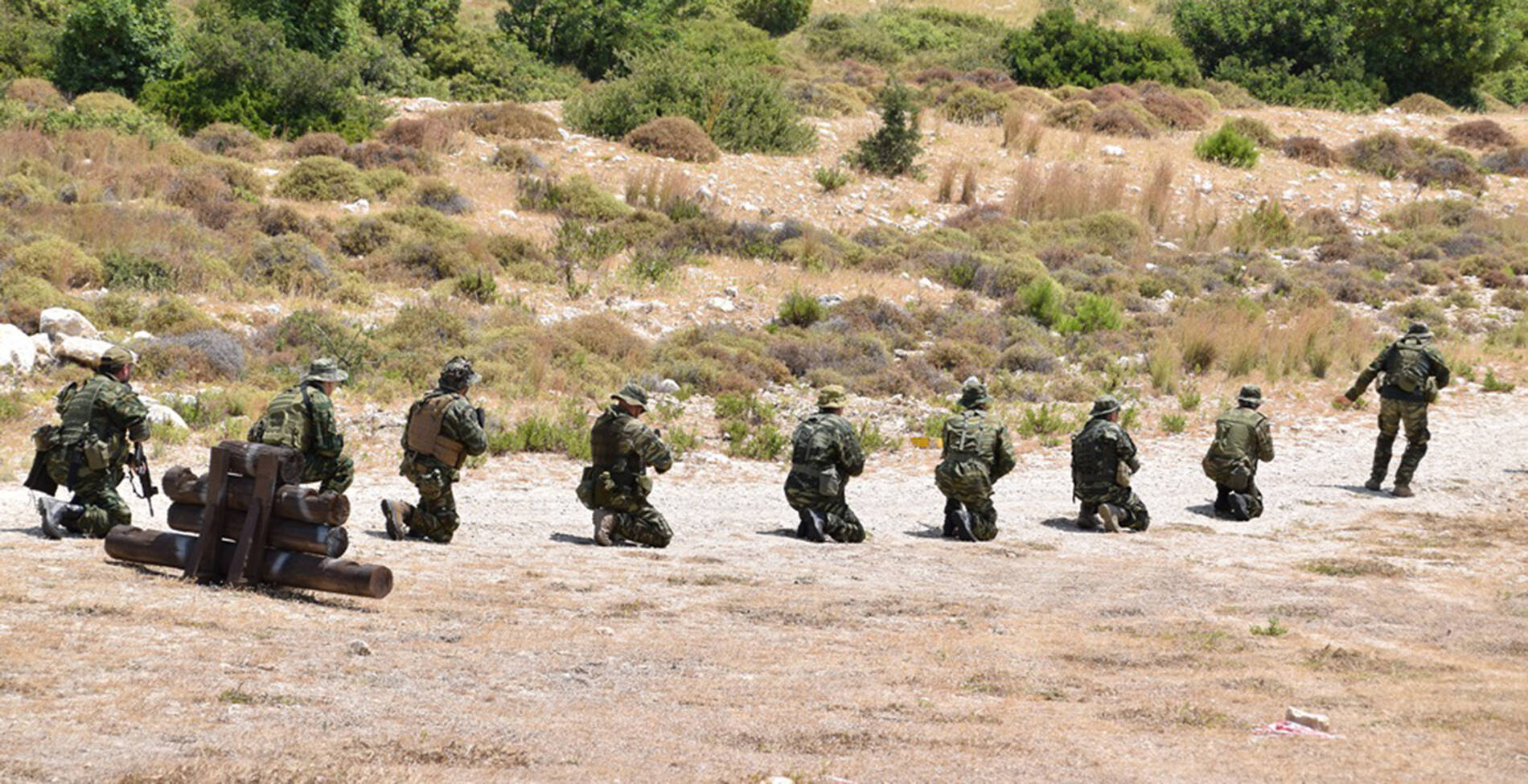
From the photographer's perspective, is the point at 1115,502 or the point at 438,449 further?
the point at 1115,502

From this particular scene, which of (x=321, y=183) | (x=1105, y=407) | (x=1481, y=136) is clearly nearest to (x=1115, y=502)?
(x=1105, y=407)

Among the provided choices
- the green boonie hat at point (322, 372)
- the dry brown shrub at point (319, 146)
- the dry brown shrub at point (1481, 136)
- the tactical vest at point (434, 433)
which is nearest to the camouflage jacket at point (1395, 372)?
the tactical vest at point (434, 433)

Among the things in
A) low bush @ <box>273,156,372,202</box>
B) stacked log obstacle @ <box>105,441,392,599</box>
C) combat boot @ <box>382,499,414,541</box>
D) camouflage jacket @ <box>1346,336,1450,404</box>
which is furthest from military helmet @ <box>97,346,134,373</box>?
low bush @ <box>273,156,372,202</box>

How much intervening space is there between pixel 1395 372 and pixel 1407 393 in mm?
254

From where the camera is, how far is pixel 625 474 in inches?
440

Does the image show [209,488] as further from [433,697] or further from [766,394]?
[766,394]

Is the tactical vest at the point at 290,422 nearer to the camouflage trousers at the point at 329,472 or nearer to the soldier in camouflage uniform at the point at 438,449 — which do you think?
the camouflage trousers at the point at 329,472

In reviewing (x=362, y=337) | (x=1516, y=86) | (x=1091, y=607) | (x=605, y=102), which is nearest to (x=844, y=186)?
(x=605, y=102)

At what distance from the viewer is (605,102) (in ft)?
108

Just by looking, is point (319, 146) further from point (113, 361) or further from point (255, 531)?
point (255, 531)

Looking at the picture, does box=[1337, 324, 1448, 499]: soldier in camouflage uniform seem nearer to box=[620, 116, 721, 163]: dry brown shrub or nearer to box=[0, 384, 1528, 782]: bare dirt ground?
box=[0, 384, 1528, 782]: bare dirt ground

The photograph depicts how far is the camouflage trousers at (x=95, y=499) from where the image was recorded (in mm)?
9484

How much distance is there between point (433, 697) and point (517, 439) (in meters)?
8.49

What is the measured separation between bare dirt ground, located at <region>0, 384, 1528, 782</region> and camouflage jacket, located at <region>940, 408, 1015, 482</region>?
2.32 ft
